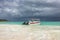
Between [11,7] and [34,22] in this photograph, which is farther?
[34,22]

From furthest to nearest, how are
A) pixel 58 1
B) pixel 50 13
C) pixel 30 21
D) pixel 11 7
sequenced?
1. pixel 30 21
2. pixel 50 13
3. pixel 11 7
4. pixel 58 1

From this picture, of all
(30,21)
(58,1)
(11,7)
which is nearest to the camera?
(58,1)

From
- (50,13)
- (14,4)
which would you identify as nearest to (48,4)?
→ (50,13)

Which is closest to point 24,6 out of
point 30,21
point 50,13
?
point 50,13

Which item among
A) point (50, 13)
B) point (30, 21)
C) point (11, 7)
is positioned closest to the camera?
point (11, 7)

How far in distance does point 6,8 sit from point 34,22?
3.09 metres

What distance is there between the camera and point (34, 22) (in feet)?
26.9

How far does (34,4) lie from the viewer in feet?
18.9

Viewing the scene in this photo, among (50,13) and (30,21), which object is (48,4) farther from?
(30,21)

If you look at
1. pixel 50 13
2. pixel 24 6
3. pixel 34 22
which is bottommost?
pixel 34 22

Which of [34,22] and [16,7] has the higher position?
[16,7]

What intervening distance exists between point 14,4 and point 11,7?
0.46 ft

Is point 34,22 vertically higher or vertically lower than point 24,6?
lower

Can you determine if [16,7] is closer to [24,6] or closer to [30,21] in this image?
[24,6]
